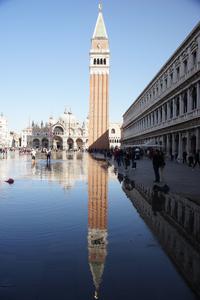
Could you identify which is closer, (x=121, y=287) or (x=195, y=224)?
(x=121, y=287)

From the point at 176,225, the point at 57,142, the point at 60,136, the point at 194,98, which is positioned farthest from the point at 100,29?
the point at 176,225

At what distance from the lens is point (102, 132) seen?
10925 centimetres

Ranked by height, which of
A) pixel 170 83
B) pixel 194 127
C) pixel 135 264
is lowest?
pixel 135 264

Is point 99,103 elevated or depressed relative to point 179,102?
elevated

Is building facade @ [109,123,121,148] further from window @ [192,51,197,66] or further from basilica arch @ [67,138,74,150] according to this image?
window @ [192,51,197,66]

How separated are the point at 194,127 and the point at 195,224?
85.7 feet

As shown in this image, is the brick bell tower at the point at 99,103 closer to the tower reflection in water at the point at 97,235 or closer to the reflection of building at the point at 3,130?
the reflection of building at the point at 3,130

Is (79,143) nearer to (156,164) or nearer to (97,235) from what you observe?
(156,164)

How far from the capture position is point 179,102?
40156mm

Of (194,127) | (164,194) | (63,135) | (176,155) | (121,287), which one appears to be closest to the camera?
(121,287)

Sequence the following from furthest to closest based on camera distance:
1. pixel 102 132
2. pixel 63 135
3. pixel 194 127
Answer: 1. pixel 63 135
2. pixel 102 132
3. pixel 194 127

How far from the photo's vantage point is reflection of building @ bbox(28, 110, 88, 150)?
583ft

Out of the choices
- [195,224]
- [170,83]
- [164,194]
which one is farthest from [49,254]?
[170,83]

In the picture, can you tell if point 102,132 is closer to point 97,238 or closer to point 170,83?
point 170,83
